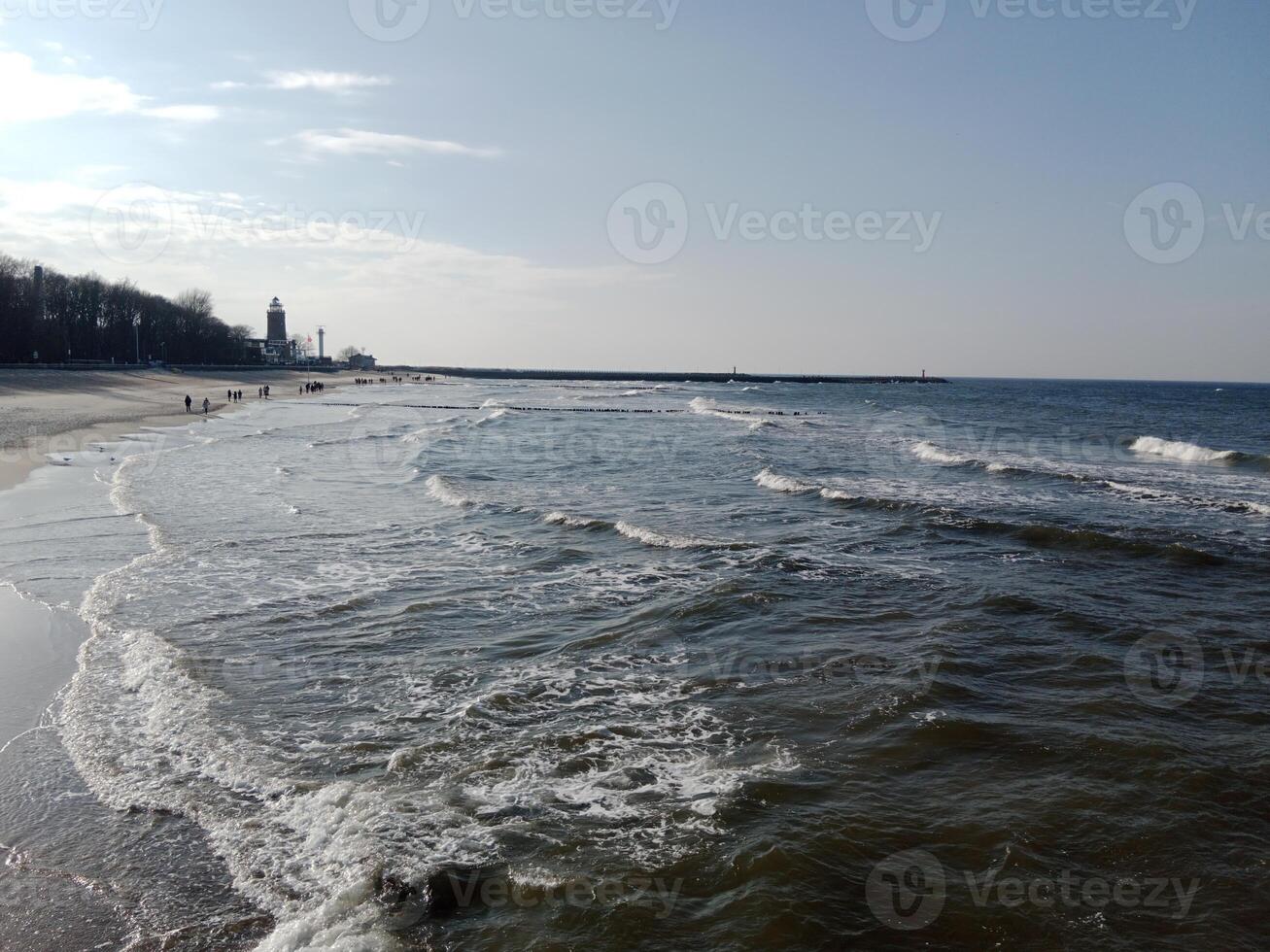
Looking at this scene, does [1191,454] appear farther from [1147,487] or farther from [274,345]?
[274,345]

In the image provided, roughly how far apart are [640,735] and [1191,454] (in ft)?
136

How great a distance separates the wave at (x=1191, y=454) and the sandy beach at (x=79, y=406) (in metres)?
45.9

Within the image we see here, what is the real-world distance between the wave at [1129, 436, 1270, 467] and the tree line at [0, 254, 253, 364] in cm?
9808

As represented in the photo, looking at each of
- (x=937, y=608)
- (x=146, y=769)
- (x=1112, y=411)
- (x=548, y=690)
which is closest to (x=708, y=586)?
(x=937, y=608)

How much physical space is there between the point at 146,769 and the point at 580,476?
22407 millimetres

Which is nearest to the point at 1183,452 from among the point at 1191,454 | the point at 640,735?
the point at 1191,454

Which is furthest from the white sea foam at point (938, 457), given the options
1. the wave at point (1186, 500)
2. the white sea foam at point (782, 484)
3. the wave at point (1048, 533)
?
the wave at point (1048, 533)

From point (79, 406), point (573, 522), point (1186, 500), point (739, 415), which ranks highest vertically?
point (739, 415)

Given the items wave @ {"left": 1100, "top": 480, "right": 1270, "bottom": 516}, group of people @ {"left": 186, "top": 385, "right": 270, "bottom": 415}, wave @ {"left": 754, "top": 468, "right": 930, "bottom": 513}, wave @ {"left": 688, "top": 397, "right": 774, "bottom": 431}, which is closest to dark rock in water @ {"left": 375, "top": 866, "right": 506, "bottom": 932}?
wave @ {"left": 754, "top": 468, "right": 930, "bottom": 513}

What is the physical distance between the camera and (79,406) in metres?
51.9

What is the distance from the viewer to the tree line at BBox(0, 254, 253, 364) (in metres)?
86.9

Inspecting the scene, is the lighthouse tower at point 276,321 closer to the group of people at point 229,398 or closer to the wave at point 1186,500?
the group of people at point 229,398

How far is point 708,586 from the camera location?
14.3m

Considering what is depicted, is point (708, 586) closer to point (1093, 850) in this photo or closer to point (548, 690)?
point (548, 690)
